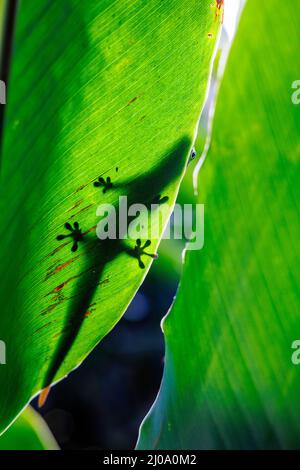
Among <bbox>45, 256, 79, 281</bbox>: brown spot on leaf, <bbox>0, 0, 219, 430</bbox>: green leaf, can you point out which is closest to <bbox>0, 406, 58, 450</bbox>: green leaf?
<bbox>0, 0, 219, 430</bbox>: green leaf

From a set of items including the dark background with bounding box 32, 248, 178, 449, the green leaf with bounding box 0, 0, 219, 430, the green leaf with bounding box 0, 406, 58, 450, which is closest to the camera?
the green leaf with bounding box 0, 0, 219, 430

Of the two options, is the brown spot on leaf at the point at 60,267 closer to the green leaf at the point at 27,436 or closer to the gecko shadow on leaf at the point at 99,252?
the gecko shadow on leaf at the point at 99,252

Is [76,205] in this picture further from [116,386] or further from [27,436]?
[116,386]

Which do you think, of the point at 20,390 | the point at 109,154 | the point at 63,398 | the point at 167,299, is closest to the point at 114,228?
the point at 109,154

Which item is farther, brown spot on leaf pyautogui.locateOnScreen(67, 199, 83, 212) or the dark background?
the dark background

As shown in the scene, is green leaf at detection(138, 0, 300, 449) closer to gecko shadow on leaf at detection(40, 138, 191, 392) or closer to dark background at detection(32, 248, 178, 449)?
gecko shadow on leaf at detection(40, 138, 191, 392)

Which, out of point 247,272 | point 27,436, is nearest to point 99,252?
point 247,272

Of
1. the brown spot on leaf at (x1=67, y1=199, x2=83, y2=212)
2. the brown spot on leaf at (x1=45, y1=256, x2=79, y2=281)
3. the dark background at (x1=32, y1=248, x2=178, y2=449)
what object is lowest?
the dark background at (x1=32, y1=248, x2=178, y2=449)

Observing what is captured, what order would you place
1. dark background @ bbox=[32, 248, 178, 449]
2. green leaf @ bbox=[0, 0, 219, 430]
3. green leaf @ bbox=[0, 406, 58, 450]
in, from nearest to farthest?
green leaf @ bbox=[0, 0, 219, 430] → green leaf @ bbox=[0, 406, 58, 450] → dark background @ bbox=[32, 248, 178, 449]

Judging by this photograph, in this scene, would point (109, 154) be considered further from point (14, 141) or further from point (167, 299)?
point (167, 299)
